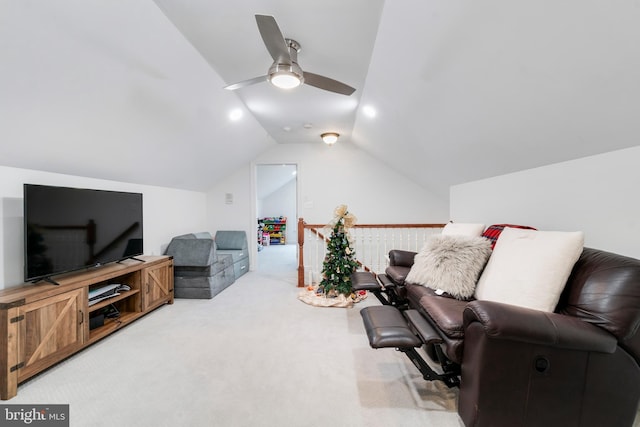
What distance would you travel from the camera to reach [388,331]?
1575mm

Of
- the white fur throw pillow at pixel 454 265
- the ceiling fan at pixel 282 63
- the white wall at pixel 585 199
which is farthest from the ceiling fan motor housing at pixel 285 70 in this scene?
the white wall at pixel 585 199

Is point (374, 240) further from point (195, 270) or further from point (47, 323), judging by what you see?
point (47, 323)

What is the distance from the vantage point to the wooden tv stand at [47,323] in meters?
1.60

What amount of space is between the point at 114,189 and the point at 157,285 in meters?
1.27

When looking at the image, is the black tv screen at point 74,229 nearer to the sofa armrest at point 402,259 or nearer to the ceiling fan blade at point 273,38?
the ceiling fan blade at point 273,38

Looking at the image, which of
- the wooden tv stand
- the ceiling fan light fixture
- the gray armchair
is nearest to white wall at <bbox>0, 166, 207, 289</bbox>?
the wooden tv stand

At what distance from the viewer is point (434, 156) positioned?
3.32 meters

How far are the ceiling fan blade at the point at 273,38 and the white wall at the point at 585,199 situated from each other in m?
2.23

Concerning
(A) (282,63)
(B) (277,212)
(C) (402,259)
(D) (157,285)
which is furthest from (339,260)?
(B) (277,212)

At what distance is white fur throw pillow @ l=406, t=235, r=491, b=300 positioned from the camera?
1.94 metres

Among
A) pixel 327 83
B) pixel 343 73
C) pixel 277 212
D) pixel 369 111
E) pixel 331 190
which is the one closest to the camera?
pixel 327 83

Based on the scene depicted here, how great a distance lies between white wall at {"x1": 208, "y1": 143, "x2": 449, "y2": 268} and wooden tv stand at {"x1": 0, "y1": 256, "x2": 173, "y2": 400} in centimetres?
270

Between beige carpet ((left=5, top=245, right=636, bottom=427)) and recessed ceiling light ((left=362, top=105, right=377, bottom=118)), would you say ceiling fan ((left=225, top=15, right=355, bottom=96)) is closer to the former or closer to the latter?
recessed ceiling light ((left=362, top=105, right=377, bottom=118))

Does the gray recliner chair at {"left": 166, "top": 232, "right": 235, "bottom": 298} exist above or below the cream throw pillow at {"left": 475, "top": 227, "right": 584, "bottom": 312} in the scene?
below
